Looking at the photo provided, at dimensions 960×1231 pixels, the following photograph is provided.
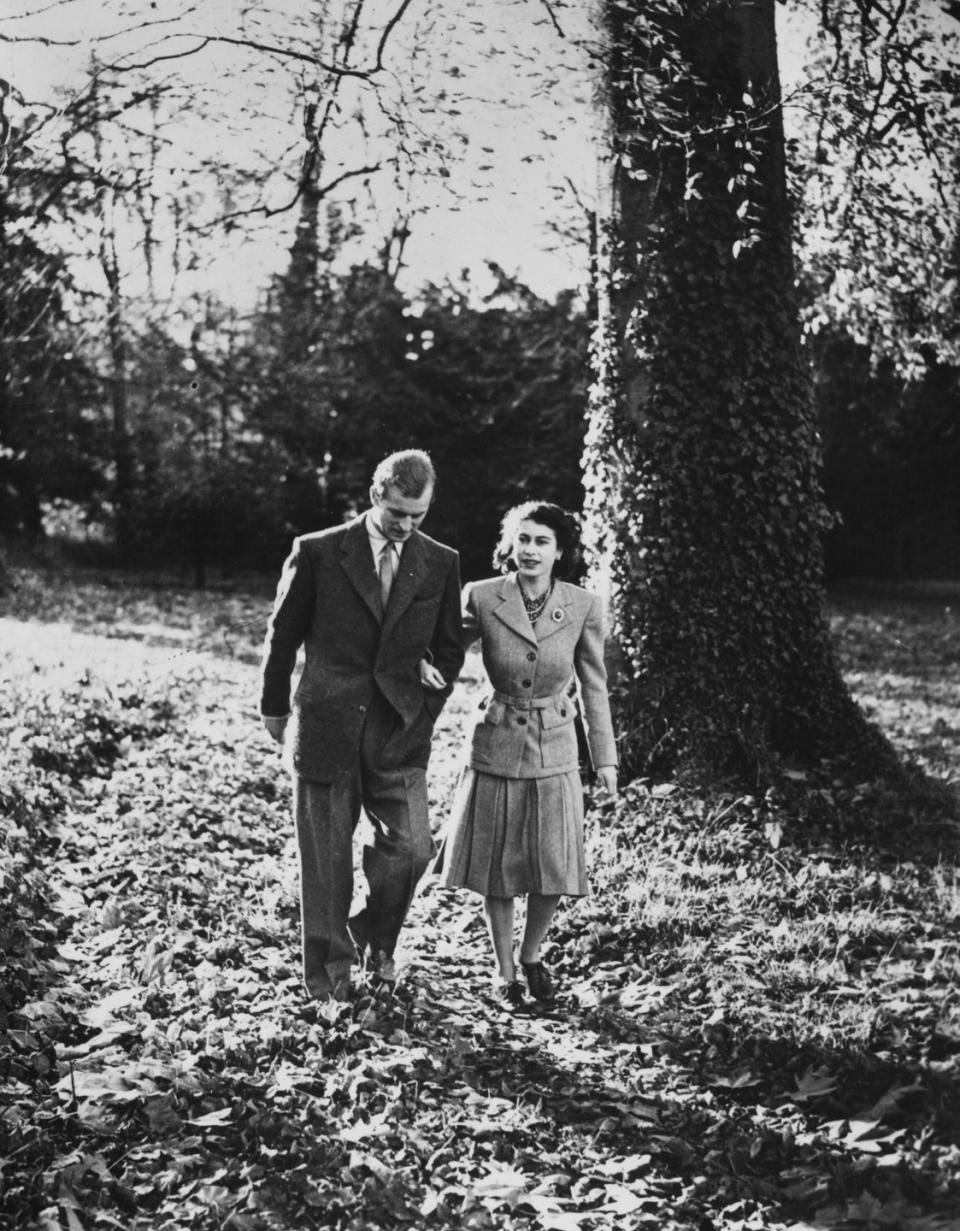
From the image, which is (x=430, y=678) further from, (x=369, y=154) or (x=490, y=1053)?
(x=369, y=154)

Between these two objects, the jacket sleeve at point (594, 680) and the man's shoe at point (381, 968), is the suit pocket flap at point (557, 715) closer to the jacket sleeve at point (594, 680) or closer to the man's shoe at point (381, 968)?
the jacket sleeve at point (594, 680)

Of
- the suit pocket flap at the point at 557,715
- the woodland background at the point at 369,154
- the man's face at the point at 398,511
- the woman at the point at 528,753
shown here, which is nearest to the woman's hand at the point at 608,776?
the woman at the point at 528,753

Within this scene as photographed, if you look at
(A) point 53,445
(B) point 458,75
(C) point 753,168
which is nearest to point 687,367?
(C) point 753,168

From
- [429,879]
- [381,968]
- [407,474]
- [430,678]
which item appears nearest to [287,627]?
[430,678]

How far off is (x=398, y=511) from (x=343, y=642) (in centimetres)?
59

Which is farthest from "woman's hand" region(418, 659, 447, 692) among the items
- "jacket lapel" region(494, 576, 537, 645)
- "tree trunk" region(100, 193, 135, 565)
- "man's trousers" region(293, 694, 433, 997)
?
"tree trunk" region(100, 193, 135, 565)

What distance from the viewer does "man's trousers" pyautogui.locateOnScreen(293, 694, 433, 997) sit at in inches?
174

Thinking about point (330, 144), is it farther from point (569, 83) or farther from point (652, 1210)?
point (652, 1210)

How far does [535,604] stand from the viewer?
476 centimetres

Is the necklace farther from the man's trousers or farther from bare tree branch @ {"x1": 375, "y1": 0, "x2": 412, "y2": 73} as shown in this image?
bare tree branch @ {"x1": 375, "y1": 0, "x2": 412, "y2": 73}

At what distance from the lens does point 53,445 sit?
26.1 meters

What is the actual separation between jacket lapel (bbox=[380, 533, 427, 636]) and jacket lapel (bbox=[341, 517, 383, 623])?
5cm

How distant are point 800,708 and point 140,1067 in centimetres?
474

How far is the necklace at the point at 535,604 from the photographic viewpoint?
473 cm
